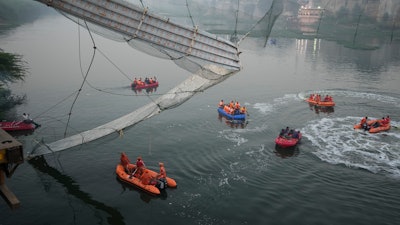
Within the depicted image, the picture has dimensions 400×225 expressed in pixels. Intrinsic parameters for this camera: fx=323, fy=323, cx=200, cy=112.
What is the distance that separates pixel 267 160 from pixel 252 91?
74.7 feet

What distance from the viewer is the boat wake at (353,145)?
26.1 meters

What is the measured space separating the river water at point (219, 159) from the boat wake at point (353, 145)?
0.38ft

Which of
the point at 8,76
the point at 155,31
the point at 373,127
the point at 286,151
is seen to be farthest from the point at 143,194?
the point at 8,76

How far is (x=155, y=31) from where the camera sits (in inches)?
723

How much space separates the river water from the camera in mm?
19641

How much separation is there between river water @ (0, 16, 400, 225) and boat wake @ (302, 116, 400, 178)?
11cm

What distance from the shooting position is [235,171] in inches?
954

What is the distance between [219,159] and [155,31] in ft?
39.9

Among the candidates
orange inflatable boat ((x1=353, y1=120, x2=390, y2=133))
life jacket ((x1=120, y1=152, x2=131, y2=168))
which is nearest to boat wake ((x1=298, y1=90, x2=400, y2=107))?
orange inflatable boat ((x1=353, y1=120, x2=390, y2=133))

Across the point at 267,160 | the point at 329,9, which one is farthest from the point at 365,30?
the point at 267,160

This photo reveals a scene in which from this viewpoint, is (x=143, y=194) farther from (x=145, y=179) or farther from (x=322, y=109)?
(x=322, y=109)

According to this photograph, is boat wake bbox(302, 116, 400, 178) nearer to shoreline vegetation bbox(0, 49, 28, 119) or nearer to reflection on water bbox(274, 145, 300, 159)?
reflection on water bbox(274, 145, 300, 159)

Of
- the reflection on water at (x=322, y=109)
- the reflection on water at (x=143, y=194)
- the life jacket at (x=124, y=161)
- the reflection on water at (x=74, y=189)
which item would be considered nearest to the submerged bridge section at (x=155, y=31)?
the life jacket at (x=124, y=161)

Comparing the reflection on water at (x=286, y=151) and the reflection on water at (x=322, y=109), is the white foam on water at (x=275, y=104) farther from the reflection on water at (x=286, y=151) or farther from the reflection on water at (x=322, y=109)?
the reflection on water at (x=286, y=151)
